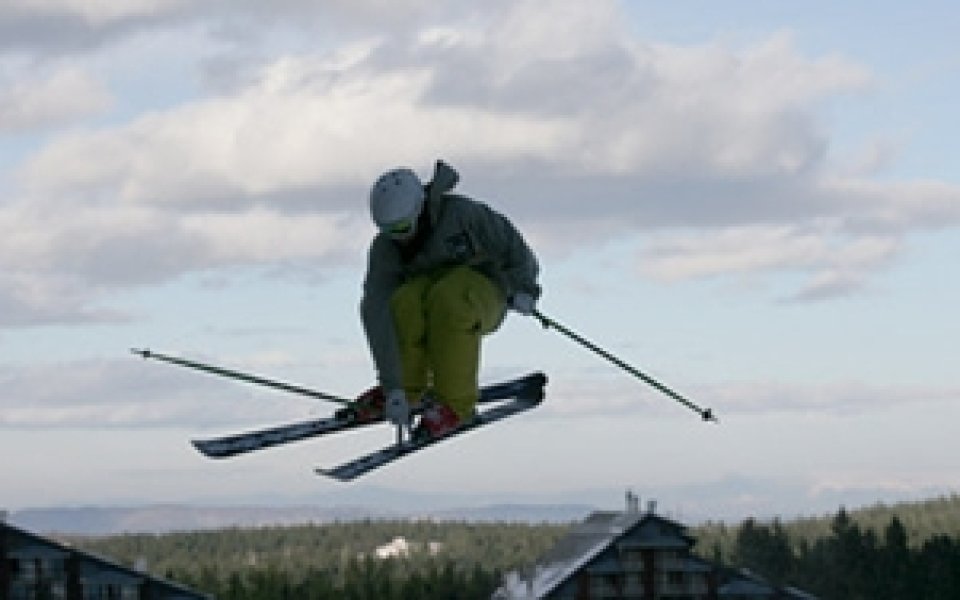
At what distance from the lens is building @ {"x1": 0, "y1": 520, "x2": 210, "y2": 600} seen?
215 feet

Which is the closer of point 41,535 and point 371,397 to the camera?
point 371,397

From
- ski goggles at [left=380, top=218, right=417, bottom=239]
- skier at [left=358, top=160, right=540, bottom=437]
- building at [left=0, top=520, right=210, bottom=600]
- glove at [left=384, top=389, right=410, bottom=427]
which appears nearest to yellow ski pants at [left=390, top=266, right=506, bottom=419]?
skier at [left=358, top=160, right=540, bottom=437]

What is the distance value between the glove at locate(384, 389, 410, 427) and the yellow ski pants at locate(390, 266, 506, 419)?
0.80 ft

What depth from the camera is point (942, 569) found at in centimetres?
9762

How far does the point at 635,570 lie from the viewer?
217 feet

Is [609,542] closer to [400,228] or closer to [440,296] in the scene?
[440,296]

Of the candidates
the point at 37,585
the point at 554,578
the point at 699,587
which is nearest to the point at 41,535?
the point at 37,585

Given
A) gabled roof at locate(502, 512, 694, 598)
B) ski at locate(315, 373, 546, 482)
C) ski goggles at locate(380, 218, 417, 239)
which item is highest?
gabled roof at locate(502, 512, 694, 598)

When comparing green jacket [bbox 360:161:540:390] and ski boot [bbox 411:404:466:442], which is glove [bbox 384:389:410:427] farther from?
ski boot [bbox 411:404:466:442]

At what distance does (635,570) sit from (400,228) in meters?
54.5

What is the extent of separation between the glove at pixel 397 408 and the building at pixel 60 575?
174ft

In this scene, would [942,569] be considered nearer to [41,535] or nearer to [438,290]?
[41,535]

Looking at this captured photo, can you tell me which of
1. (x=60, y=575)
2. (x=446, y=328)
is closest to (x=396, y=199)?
(x=446, y=328)

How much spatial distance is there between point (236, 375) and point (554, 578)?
177 feet
